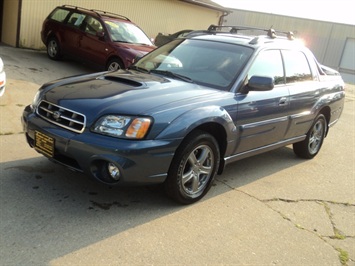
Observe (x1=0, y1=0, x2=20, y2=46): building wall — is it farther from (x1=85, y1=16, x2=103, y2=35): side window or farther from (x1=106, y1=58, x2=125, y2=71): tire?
(x1=106, y1=58, x2=125, y2=71): tire

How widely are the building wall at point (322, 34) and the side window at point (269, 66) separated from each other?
33.0m

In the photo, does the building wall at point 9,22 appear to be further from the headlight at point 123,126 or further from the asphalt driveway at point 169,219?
the headlight at point 123,126

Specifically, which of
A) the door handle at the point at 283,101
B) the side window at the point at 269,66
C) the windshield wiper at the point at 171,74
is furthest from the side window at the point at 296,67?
the windshield wiper at the point at 171,74

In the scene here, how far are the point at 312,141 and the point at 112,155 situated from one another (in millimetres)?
3824

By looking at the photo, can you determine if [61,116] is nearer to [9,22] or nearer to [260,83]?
[260,83]

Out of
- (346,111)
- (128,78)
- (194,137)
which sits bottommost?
(346,111)

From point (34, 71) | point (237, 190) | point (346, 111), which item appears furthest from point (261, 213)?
point (346, 111)

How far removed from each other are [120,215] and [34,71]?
7.11m

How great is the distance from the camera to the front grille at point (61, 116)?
356 cm

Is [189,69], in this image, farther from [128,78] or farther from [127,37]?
[127,37]

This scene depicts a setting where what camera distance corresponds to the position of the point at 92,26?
10531 millimetres

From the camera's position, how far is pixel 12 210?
11.5 ft

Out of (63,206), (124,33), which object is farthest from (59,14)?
(63,206)

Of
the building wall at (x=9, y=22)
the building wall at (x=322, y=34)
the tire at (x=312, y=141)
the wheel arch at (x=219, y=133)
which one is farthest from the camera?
the building wall at (x=322, y=34)
